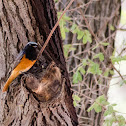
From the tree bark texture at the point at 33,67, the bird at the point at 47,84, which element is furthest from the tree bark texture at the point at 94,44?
the bird at the point at 47,84

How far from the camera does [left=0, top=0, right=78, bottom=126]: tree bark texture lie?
1.77 metres

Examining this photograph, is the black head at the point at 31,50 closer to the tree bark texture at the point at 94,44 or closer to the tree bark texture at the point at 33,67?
the tree bark texture at the point at 33,67

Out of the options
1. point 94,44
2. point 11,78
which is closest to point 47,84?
point 11,78

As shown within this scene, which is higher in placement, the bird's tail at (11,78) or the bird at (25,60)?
the bird at (25,60)

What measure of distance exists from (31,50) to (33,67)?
0.67 ft

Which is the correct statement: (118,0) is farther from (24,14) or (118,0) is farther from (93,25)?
(24,14)

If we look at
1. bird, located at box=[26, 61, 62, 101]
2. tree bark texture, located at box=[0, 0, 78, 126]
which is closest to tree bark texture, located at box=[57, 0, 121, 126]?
tree bark texture, located at box=[0, 0, 78, 126]

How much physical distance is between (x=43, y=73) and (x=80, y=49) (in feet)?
6.08

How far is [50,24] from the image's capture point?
6.56 ft

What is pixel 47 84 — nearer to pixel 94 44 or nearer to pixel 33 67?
pixel 33 67

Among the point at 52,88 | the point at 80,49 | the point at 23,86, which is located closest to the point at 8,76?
the point at 23,86

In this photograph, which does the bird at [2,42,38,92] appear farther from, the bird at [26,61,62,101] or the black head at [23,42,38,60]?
the bird at [26,61,62,101]

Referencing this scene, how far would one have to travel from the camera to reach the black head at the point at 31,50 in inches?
71.3

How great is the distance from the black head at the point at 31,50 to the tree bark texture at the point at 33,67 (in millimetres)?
97
